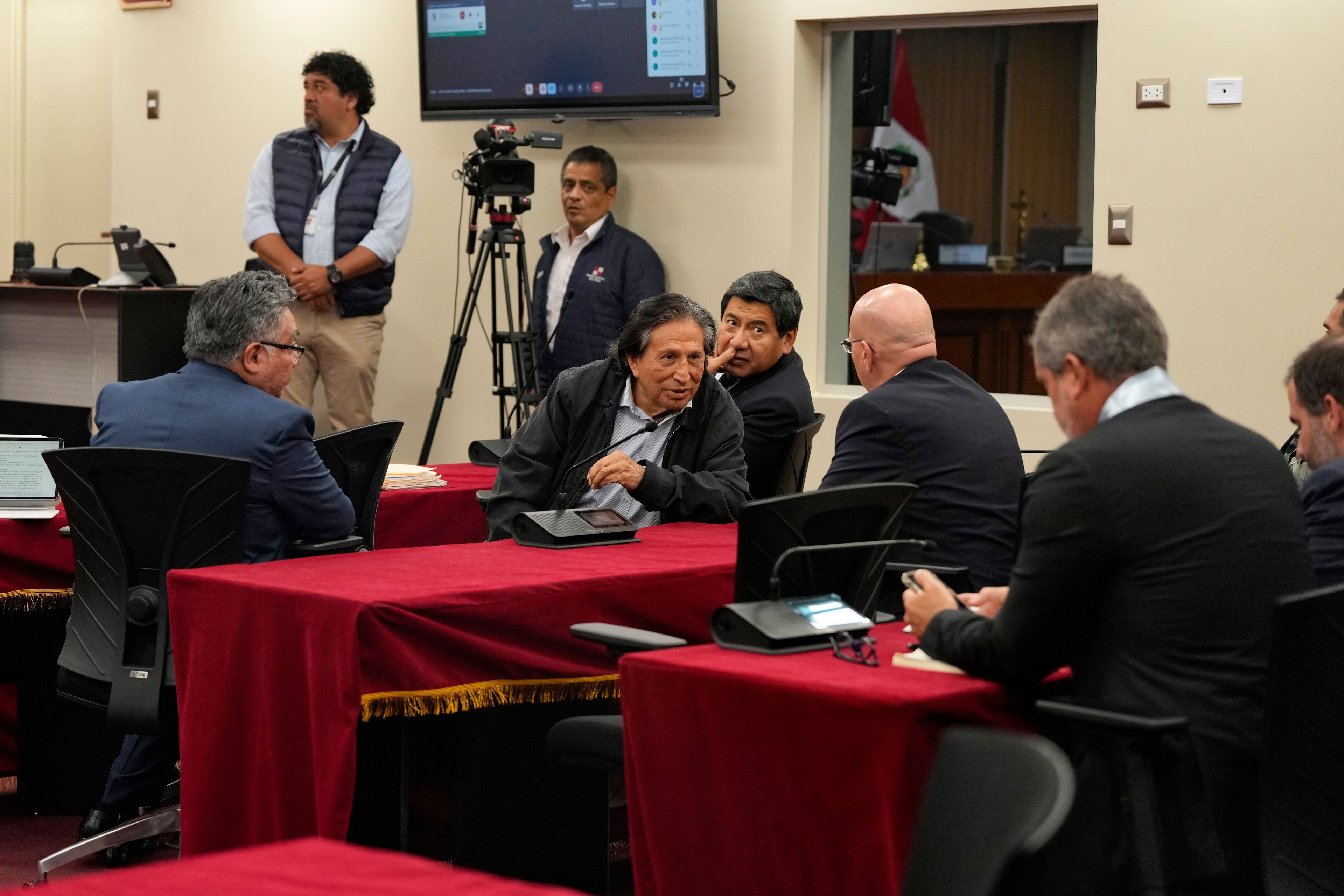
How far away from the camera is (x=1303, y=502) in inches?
99.2

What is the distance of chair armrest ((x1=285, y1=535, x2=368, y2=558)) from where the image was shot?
329cm

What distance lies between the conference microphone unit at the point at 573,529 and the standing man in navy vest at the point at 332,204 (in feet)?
11.1

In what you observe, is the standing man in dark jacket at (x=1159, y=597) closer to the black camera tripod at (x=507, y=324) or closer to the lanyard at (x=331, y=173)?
the black camera tripod at (x=507, y=324)

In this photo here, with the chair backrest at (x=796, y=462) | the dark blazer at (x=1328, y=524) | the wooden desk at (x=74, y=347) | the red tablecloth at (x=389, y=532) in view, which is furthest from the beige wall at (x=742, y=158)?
the dark blazer at (x=1328, y=524)

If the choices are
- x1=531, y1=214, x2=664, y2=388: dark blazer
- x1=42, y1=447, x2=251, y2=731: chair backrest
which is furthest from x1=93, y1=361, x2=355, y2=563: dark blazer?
x1=531, y1=214, x2=664, y2=388: dark blazer

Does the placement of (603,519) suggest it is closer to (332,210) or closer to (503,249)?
(503,249)

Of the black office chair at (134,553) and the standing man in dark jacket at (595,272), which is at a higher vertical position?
the standing man in dark jacket at (595,272)

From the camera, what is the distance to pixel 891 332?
Result: 3240 mm

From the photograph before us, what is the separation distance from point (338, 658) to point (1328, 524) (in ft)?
5.11

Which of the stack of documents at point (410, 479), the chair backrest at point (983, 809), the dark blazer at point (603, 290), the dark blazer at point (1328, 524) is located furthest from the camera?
the dark blazer at point (603, 290)

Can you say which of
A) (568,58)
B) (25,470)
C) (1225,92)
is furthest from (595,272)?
(25,470)

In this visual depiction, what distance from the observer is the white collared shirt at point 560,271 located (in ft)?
21.1

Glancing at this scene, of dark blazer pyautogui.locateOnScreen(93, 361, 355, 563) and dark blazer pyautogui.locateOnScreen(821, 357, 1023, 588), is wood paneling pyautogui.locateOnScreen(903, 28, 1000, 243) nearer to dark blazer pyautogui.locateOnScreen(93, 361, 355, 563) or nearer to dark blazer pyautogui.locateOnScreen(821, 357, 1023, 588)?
dark blazer pyautogui.locateOnScreen(821, 357, 1023, 588)

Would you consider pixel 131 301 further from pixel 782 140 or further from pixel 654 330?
pixel 654 330
